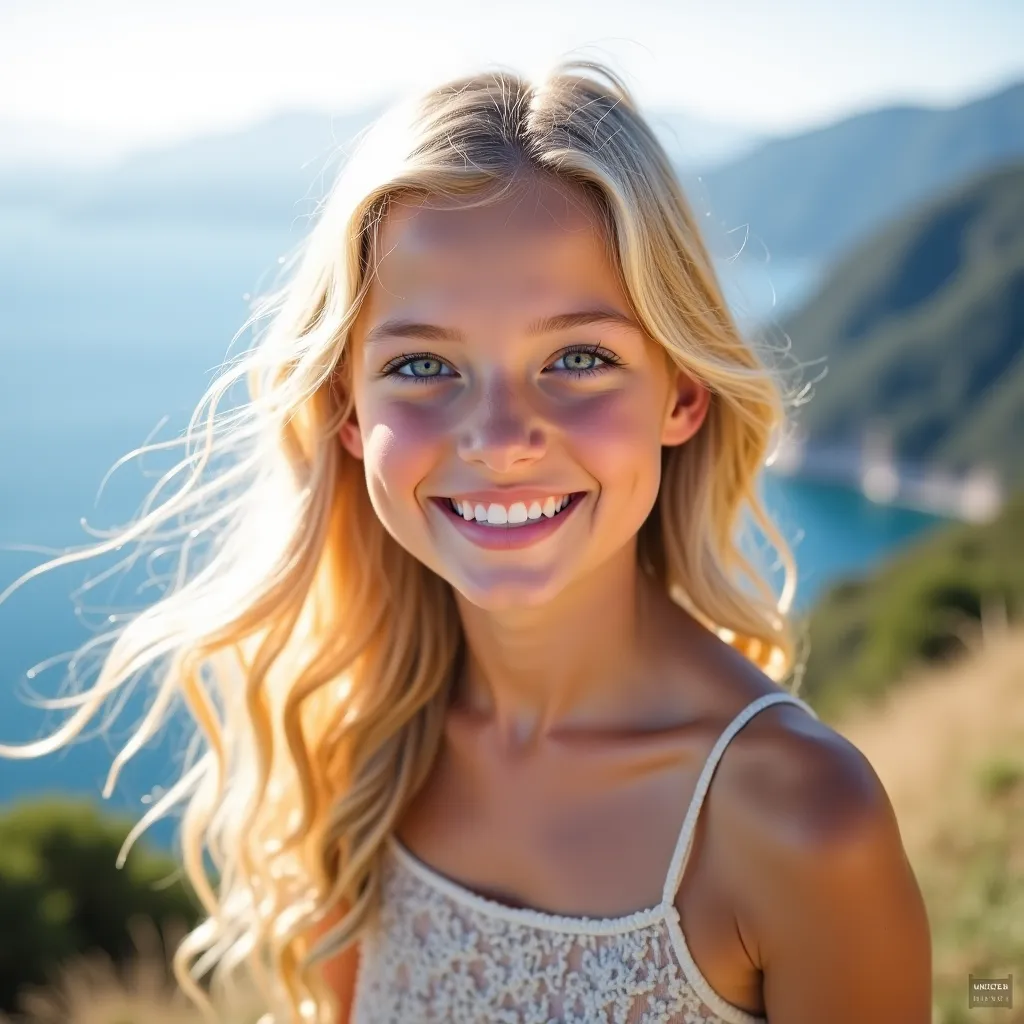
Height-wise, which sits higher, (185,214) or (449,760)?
(185,214)

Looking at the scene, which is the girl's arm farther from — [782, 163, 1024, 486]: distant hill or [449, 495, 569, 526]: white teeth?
[782, 163, 1024, 486]: distant hill

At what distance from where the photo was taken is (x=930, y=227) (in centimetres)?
6731

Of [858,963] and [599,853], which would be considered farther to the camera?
[599,853]

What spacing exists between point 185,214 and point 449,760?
2953 cm

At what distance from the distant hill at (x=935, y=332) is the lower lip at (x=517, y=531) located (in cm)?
5242

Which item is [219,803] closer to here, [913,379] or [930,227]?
[913,379]

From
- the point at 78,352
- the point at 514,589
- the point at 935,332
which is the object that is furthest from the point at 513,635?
the point at 935,332

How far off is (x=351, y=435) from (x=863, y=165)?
97.8m

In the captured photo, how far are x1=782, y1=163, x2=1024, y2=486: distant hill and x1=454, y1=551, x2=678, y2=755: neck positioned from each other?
52.1 m

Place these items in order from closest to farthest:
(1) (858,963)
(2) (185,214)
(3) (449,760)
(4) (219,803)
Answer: (1) (858,963), (3) (449,760), (4) (219,803), (2) (185,214)

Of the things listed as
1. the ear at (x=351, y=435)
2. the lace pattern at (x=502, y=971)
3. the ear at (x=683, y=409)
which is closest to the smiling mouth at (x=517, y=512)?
the ear at (x=683, y=409)

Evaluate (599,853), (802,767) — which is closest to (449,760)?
(599,853)

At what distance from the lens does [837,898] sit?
1710 millimetres

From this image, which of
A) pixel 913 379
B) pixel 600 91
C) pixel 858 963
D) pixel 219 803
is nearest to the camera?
pixel 858 963
